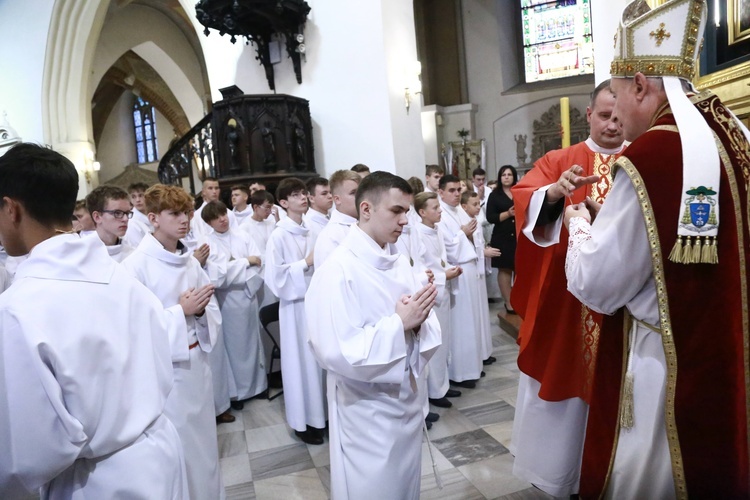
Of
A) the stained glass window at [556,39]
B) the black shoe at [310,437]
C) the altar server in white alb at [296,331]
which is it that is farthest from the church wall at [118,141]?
the black shoe at [310,437]

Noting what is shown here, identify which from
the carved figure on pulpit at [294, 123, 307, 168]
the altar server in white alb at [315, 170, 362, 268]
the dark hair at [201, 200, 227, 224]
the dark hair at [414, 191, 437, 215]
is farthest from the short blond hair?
the carved figure on pulpit at [294, 123, 307, 168]

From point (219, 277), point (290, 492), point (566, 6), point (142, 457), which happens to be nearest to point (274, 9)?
point (219, 277)

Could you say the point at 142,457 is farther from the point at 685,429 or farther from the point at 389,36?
the point at 389,36

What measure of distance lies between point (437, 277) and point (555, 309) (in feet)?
5.64

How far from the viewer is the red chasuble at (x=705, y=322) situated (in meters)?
1.50

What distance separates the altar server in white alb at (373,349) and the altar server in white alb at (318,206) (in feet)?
7.15

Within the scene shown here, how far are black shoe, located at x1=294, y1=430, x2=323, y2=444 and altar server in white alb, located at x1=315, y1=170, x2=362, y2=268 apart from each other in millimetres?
1371

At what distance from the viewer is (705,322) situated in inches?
60.4

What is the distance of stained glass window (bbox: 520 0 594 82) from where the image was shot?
14.4 meters

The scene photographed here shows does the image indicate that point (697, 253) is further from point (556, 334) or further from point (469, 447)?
point (469, 447)

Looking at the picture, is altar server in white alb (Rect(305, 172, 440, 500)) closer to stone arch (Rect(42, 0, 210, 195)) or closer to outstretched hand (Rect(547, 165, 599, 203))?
outstretched hand (Rect(547, 165, 599, 203))

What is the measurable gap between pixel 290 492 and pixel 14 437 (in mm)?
2202

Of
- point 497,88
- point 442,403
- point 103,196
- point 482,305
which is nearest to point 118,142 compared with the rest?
point 497,88

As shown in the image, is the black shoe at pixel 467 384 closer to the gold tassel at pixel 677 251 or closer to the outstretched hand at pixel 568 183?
the outstretched hand at pixel 568 183
